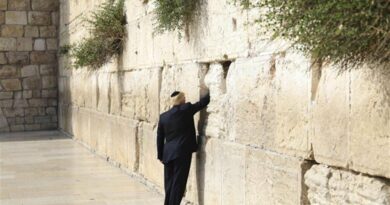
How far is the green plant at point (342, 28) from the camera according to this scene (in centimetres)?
319

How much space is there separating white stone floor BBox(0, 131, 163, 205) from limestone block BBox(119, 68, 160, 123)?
37.5 inches

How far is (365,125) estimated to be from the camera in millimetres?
3646

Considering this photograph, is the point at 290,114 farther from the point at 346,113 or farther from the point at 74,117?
the point at 74,117

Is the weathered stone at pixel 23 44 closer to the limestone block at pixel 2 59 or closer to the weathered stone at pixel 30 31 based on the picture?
the weathered stone at pixel 30 31

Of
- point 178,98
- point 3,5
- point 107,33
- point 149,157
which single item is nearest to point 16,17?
point 3,5

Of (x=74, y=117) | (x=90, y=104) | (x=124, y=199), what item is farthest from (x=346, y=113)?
(x=74, y=117)

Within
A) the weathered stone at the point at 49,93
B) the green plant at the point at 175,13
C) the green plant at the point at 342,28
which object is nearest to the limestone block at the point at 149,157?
the green plant at the point at 175,13

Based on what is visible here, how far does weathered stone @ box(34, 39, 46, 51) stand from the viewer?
60.1 feet

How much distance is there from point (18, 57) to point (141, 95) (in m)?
10.1

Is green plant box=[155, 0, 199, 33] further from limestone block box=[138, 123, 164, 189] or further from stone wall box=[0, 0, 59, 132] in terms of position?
stone wall box=[0, 0, 59, 132]

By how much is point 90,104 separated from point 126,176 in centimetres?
392

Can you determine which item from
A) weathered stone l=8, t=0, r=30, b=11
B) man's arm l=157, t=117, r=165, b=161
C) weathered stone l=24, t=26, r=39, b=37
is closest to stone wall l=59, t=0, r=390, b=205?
man's arm l=157, t=117, r=165, b=161

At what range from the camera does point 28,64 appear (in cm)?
1812

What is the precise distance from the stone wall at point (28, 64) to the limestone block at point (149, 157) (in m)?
9.91
